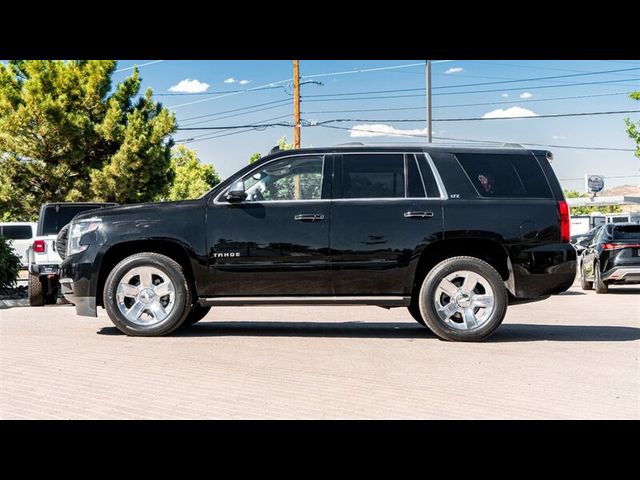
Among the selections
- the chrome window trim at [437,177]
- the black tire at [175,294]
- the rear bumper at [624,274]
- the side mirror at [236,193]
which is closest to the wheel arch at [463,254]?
the chrome window trim at [437,177]

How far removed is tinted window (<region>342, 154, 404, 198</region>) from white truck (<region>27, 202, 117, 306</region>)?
629 cm

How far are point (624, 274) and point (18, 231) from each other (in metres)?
21.0

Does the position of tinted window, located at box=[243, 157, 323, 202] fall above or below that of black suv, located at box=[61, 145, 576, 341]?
above

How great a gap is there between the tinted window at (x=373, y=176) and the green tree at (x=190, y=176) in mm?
61636

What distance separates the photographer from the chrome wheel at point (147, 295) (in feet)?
29.0

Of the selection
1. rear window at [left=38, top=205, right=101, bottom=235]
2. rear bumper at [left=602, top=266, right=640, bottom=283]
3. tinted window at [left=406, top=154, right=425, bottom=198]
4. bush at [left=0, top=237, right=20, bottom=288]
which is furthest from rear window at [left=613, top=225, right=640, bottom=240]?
bush at [left=0, top=237, right=20, bottom=288]

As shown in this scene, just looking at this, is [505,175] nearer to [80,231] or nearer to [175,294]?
[175,294]

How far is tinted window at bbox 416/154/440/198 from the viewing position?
875 cm

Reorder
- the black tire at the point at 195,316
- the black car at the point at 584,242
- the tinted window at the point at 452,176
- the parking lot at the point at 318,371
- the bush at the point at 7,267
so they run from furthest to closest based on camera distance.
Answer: the black car at the point at 584,242, the bush at the point at 7,267, the black tire at the point at 195,316, the tinted window at the point at 452,176, the parking lot at the point at 318,371

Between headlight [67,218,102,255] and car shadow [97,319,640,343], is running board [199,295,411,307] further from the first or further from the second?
headlight [67,218,102,255]

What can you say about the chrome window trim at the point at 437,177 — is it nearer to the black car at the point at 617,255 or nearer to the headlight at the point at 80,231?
the headlight at the point at 80,231

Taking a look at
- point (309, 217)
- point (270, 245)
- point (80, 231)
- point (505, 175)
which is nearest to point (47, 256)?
point (80, 231)
